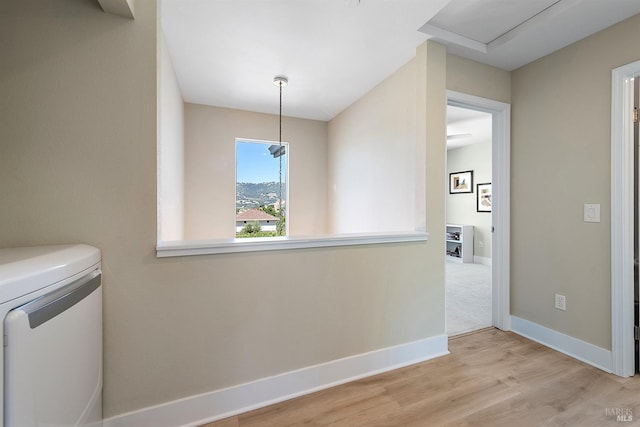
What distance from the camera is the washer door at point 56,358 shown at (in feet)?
2.23

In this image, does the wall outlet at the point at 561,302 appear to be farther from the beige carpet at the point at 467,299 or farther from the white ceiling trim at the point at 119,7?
the white ceiling trim at the point at 119,7

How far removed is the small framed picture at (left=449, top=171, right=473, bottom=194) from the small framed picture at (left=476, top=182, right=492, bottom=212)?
9.3 inches

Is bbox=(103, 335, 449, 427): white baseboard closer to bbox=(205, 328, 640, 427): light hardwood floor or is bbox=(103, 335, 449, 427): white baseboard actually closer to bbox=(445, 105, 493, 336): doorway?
bbox=(205, 328, 640, 427): light hardwood floor

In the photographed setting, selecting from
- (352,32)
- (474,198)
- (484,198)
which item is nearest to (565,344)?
(352,32)

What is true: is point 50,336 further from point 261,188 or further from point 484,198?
point 484,198

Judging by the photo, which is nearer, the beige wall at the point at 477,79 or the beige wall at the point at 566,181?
the beige wall at the point at 566,181

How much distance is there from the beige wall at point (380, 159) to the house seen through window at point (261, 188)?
83 cm

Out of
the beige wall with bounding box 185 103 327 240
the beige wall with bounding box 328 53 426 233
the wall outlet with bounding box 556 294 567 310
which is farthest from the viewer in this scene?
the beige wall with bounding box 185 103 327 240

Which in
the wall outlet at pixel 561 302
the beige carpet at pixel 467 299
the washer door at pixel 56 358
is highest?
the washer door at pixel 56 358

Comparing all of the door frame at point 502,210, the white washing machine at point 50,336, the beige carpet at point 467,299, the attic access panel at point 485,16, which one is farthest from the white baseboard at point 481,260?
the white washing machine at point 50,336

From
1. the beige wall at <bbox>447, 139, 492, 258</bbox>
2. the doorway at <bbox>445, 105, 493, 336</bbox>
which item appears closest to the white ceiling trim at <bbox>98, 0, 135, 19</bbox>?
the doorway at <bbox>445, 105, 493, 336</bbox>

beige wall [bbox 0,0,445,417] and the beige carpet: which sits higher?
beige wall [bbox 0,0,445,417]

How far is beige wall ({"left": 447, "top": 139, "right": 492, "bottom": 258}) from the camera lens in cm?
546

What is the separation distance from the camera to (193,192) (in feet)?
11.8
